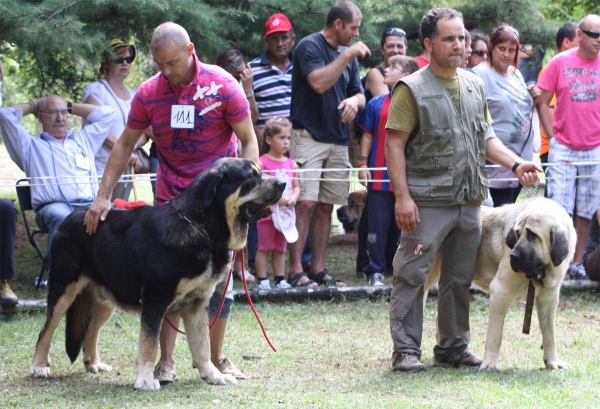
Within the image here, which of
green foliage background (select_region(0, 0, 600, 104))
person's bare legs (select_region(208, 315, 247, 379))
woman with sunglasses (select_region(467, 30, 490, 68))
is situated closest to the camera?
person's bare legs (select_region(208, 315, 247, 379))

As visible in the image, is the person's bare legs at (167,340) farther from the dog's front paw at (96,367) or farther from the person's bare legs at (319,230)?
the person's bare legs at (319,230)

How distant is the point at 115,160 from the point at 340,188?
144 inches

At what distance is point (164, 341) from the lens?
20.5 feet

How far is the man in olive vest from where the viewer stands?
20.0 feet

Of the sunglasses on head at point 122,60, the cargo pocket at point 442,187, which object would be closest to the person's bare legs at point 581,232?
the cargo pocket at point 442,187

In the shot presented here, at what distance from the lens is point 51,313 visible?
627cm

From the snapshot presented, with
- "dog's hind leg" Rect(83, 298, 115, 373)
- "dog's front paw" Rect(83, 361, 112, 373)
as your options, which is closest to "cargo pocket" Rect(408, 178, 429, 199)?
"dog's hind leg" Rect(83, 298, 115, 373)

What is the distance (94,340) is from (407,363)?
2266 millimetres

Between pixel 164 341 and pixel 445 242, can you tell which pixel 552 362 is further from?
pixel 164 341

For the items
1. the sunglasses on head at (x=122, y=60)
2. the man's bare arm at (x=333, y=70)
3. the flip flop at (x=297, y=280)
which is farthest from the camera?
the sunglasses on head at (x=122, y=60)

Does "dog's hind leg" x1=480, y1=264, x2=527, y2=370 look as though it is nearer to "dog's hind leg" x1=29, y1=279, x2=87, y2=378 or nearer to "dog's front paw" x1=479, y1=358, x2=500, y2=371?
"dog's front paw" x1=479, y1=358, x2=500, y2=371

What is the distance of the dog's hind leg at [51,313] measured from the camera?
6230mm

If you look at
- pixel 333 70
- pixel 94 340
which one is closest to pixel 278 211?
pixel 333 70

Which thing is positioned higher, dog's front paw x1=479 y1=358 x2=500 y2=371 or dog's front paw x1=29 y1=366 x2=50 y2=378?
dog's front paw x1=479 y1=358 x2=500 y2=371
